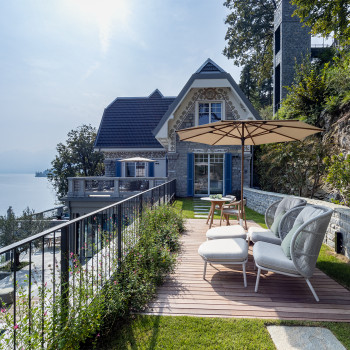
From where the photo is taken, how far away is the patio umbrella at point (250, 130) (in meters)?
4.40

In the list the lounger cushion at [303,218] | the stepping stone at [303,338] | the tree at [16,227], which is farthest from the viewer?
the tree at [16,227]

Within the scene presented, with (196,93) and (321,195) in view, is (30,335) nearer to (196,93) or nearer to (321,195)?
(321,195)

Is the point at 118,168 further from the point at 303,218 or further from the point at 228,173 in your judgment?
the point at 303,218

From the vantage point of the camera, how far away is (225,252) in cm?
355

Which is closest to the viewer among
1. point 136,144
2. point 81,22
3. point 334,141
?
point 81,22

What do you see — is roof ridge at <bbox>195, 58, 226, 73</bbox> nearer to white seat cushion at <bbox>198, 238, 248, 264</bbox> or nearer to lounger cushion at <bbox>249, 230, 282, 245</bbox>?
lounger cushion at <bbox>249, 230, 282, 245</bbox>

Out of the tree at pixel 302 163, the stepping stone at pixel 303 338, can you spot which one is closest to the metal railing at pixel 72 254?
the stepping stone at pixel 303 338

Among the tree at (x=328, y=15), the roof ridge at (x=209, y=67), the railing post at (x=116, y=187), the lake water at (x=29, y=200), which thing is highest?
the roof ridge at (x=209, y=67)

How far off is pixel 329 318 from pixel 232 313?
3.38 feet

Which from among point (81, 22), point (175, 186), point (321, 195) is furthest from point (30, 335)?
point (175, 186)

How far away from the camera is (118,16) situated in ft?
27.9

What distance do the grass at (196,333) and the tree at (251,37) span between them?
24368mm

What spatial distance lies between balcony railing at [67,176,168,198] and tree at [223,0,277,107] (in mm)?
17388

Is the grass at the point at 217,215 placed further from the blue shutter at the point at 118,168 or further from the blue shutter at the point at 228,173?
the blue shutter at the point at 118,168
